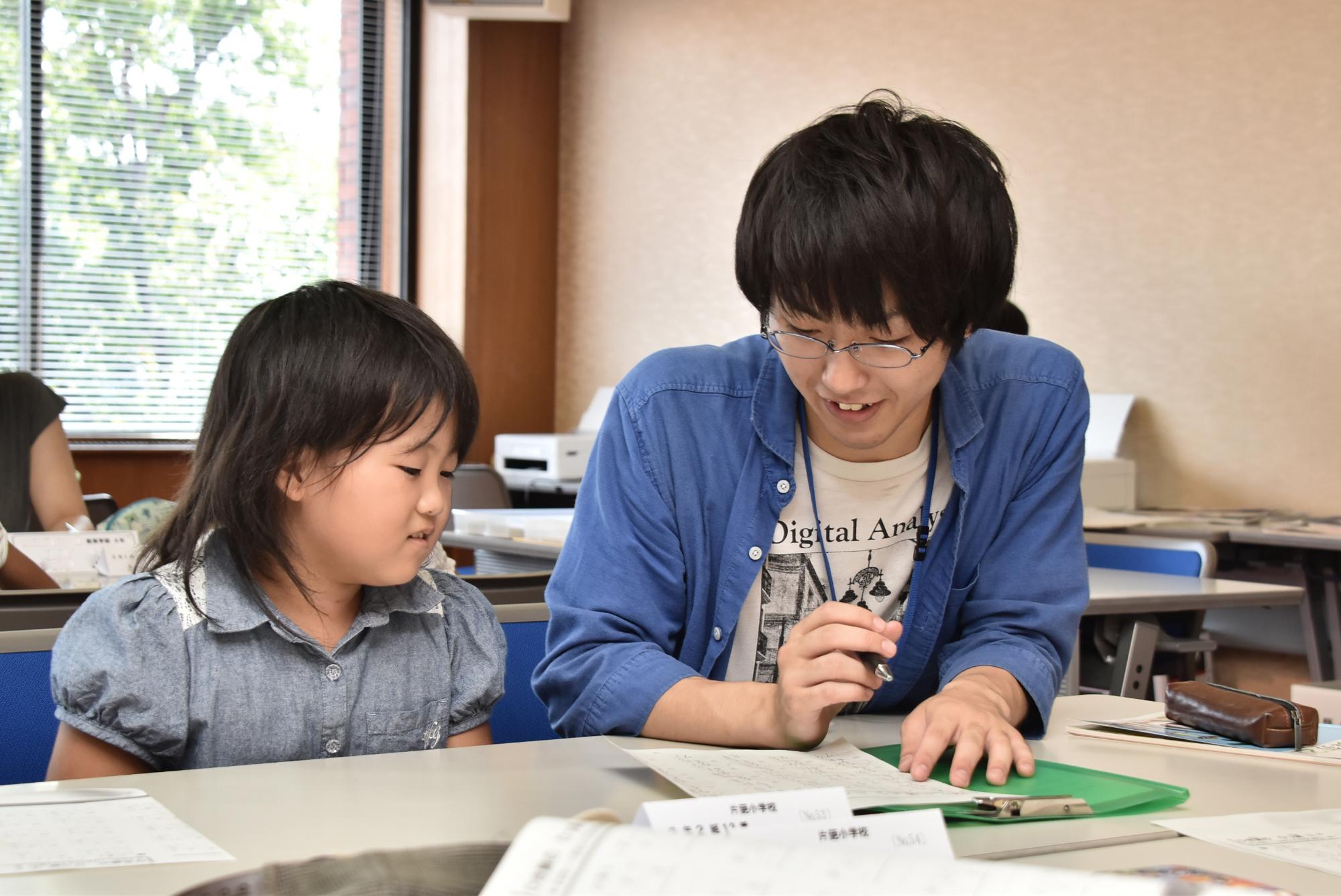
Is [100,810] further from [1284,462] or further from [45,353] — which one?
[45,353]

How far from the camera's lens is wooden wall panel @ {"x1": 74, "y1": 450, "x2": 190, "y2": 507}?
5.62 meters

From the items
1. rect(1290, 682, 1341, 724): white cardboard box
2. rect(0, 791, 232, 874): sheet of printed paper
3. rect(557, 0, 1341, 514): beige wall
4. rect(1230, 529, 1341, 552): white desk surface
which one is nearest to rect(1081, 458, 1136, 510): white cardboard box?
rect(557, 0, 1341, 514): beige wall

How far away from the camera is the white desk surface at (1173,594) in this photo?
2334 mm

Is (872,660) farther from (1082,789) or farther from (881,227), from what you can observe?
(881,227)

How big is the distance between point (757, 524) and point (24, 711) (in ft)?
2.42

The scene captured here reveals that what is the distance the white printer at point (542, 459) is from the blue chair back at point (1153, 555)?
264 cm

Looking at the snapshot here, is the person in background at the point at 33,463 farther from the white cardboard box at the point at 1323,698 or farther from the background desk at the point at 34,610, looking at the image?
the white cardboard box at the point at 1323,698

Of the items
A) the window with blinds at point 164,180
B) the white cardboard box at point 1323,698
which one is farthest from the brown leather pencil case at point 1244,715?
the window with blinds at point 164,180

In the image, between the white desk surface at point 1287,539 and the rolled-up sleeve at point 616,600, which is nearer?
the rolled-up sleeve at point 616,600

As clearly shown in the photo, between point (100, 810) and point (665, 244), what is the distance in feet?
18.4

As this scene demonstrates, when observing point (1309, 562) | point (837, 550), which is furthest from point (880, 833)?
point (1309, 562)

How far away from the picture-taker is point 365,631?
4.29ft

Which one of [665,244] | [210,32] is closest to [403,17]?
[210,32]

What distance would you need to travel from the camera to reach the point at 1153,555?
295cm
